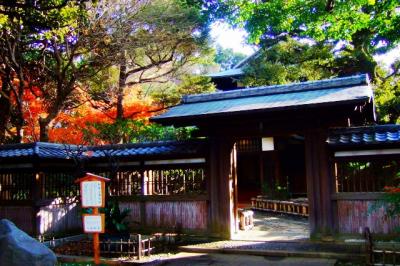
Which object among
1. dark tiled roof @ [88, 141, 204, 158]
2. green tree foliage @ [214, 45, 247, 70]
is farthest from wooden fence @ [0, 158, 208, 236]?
green tree foliage @ [214, 45, 247, 70]

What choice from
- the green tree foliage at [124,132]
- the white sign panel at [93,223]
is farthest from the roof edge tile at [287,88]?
the white sign panel at [93,223]

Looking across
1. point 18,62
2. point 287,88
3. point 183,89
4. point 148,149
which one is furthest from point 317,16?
point 18,62

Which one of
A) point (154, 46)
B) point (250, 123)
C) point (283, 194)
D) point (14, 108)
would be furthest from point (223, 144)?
point (14, 108)

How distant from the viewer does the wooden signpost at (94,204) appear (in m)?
9.93

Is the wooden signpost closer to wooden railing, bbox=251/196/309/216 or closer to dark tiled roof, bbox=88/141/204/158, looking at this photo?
dark tiled roof, bbox=88/141/204/158

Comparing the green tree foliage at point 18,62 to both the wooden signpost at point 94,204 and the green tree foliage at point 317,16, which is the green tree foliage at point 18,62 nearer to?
the wooden signpost at point 94,204

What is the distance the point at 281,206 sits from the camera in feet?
66.6

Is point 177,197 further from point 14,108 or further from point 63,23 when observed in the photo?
point 14,108

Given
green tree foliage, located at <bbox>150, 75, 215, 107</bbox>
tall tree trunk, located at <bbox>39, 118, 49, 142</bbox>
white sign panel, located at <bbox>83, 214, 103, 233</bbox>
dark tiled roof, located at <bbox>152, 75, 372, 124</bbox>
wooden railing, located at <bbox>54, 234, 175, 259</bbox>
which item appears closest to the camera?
white sign panel, located at <bbox>83, 214, 103, 233</bbox>

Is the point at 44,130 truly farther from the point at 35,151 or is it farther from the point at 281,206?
the point at 281,206

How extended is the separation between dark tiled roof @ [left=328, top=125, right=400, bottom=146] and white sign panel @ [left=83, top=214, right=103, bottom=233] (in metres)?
6.91

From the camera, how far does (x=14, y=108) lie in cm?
2314

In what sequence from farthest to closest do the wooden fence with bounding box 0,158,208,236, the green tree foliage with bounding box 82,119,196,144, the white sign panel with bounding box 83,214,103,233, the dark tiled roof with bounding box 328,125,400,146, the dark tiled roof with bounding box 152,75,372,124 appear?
the green tree foliage with bounding box 82,119,196,144 < the wooden fence with bounding box 0,158,208,236 < the dark tiled roof with bounding box 328,125,400,146 < the dark tiled roof with bounding box 152,75,372,124 < the white sign panel with bounding box 83,214,103,233

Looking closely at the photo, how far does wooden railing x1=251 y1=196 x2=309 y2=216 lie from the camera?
18938mm
